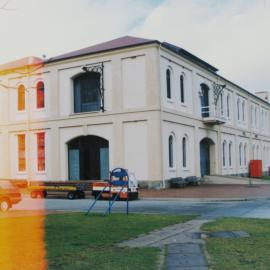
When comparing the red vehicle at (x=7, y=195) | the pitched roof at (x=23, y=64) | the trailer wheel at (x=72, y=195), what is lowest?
the trailer wheel at (x=72, y=195)

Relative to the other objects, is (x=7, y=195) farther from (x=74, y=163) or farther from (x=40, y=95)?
(x=40, y=95)

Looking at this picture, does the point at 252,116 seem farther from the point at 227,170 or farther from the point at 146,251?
the point at 146,251

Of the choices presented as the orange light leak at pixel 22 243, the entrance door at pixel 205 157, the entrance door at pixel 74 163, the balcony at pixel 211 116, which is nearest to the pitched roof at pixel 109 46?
the entrance door at pixel 74 163

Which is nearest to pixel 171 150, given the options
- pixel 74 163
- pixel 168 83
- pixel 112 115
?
pixel 168 83

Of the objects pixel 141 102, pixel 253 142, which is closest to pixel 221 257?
pixel 141 102

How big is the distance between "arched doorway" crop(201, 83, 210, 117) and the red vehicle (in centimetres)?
2332

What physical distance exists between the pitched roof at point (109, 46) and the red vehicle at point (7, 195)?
15.5 m

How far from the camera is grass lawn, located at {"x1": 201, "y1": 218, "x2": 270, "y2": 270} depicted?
7289 millimetres

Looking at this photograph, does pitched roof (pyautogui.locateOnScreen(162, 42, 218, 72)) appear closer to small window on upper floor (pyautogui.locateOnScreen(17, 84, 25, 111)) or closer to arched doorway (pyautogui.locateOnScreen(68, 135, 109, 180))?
arched doorway (pyautogui.locateOnScreen(68, 135, 109, 180))

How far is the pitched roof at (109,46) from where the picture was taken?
31.4 metres

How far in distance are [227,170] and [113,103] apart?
55.3 feet

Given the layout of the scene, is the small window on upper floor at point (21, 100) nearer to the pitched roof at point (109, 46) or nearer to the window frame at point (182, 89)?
the pitched roof at point (109, 46)

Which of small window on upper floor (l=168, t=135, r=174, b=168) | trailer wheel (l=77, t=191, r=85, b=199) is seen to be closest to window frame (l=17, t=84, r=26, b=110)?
small window on upper floor (l=168, t=135, r=174, b=168)

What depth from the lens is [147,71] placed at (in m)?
30.6
